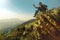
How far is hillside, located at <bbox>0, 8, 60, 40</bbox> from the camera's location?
50.0ft

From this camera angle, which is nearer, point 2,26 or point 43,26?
point 43,26

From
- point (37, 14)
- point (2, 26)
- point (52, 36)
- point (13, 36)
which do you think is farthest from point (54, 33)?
point (2, 26)

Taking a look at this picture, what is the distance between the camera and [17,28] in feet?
52.2

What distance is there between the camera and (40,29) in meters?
15.4

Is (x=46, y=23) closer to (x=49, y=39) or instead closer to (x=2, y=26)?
(x=49, y=39)

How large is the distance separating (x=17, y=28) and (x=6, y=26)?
1532 millimetres

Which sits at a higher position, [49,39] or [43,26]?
[43,26]

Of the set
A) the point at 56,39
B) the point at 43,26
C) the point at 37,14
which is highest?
the point at 37,14

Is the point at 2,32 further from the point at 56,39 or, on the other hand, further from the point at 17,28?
the point at 56,39

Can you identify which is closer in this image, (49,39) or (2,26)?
(49,39)

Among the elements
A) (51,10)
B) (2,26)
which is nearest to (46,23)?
(51,10)

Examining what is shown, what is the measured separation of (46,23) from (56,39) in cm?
137

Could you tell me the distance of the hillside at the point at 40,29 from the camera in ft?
50.0

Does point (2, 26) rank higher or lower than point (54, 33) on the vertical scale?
higher
